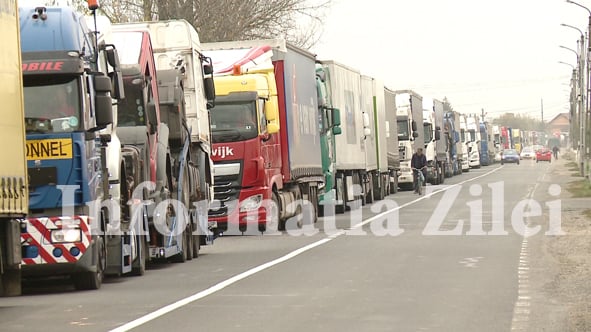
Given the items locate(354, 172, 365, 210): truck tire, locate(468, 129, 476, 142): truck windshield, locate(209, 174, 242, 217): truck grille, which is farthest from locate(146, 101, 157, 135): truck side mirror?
locate(468, 129, 476, 142): truck windshield

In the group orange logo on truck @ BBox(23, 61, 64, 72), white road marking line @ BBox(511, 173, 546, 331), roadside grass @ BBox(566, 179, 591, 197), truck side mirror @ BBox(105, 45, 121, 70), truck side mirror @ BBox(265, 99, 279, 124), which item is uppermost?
truck side mirror @ BBox(105, 45, 121, 70)

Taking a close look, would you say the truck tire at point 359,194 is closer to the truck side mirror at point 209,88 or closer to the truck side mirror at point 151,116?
the truck side mirror at point 209,88

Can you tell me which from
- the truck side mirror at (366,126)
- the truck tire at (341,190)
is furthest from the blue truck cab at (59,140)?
the truck side mirror at (366,126)

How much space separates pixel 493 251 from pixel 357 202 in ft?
70.7

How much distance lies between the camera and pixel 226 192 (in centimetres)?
2703

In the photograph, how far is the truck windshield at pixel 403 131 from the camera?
5569 centimetres

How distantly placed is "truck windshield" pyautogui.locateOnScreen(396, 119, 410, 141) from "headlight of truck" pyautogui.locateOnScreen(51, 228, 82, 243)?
40.4 metres

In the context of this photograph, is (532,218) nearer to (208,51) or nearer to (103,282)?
(208,51)

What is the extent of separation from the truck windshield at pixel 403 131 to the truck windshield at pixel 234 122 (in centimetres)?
2873

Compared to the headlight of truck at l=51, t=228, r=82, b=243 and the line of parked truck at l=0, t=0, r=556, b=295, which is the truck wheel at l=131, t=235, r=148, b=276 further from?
the headlight of truck at l=51, t=228, r=82, b=243

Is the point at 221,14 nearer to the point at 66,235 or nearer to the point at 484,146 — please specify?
the point at 66,235

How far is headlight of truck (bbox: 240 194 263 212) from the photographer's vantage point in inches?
1066

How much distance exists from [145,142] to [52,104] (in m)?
3.17

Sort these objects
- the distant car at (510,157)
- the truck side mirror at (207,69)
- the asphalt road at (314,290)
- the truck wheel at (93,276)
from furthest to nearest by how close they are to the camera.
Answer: the distant car at (510,157), the truck side mirror at (207,69), the truck wheel at (93,276), the asphalt road at (314,290)
